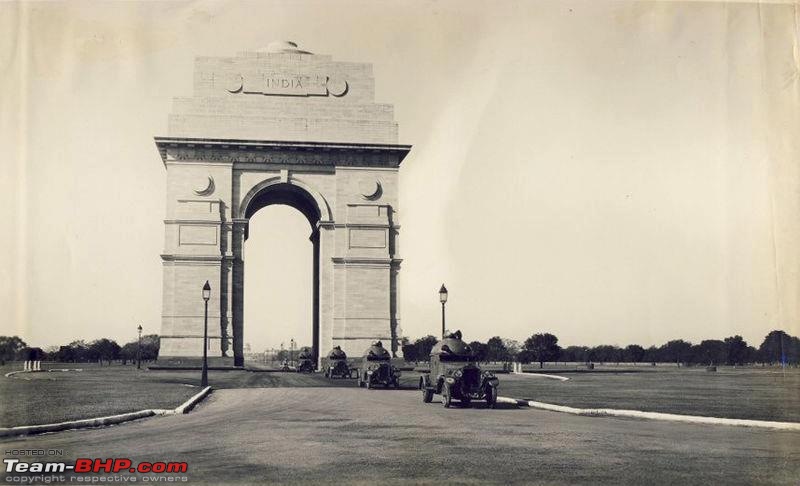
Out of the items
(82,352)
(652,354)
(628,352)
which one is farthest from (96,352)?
(652,354)

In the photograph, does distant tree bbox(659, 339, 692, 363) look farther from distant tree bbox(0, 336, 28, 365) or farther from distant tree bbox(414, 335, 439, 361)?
distant tree bbox(0, 336, 28, 365)

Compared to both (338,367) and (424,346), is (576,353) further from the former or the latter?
(338,367)

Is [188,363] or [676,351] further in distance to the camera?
[676,351]

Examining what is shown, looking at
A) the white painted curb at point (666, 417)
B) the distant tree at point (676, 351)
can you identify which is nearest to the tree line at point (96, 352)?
the white painted curb at point (666, 417)

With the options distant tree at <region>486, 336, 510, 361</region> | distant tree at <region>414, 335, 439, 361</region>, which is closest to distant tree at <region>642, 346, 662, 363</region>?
distant tree at <region>486, 336, 510, 361</region>

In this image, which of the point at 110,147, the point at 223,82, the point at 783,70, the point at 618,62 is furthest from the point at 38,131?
the point at 223,82

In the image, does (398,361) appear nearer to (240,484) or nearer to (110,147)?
(110,147)
